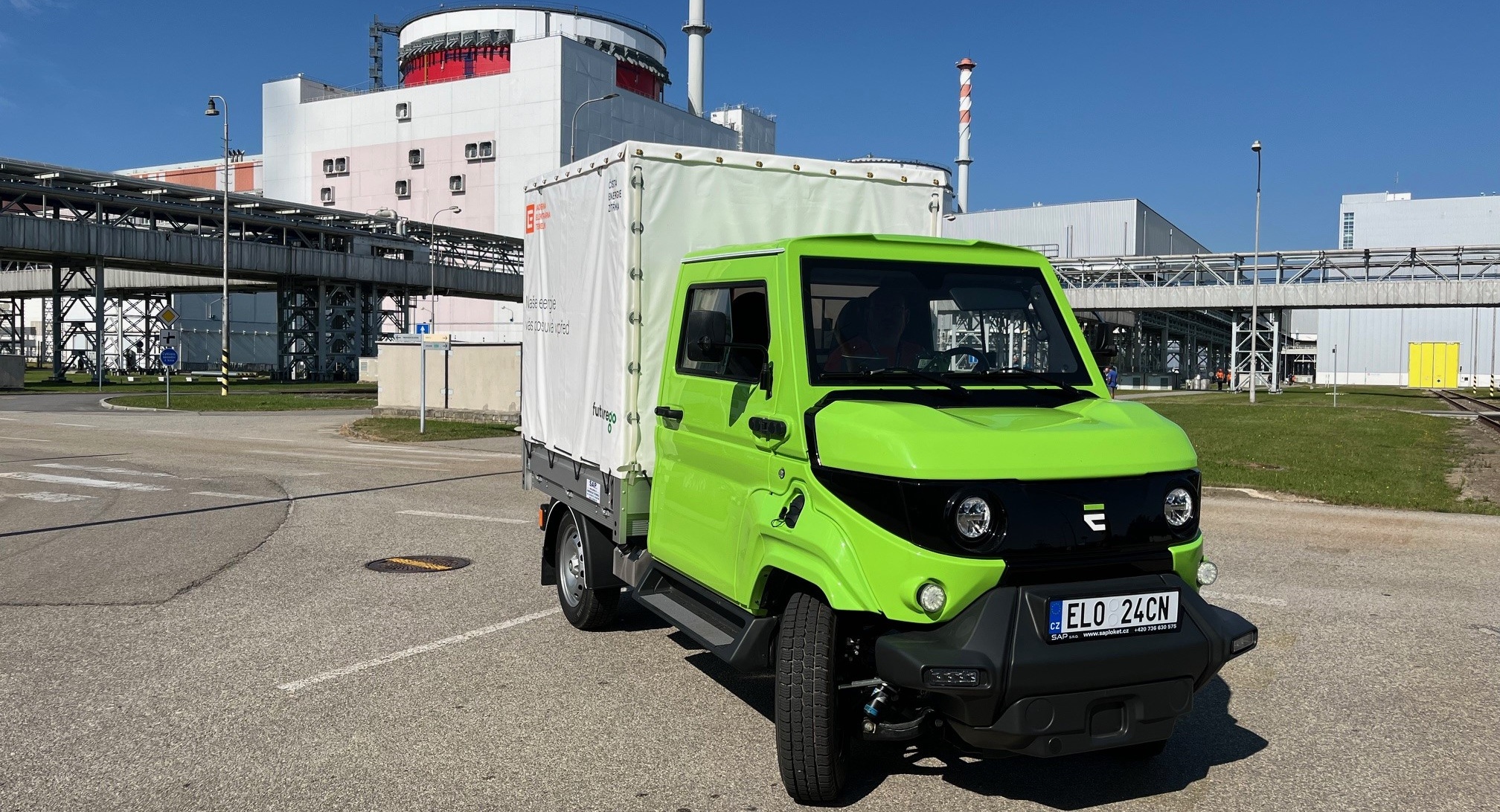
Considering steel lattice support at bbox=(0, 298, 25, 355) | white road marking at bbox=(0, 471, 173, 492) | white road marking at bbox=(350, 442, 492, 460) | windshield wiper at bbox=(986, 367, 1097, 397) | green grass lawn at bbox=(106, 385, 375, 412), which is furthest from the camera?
steel lattice support at bbox=(0, 298, 25, 355)

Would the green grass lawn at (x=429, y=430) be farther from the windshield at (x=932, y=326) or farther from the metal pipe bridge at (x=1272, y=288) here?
the metal pipe bridge at (x=1272, y=288)

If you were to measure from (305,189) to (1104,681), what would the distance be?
294 ft

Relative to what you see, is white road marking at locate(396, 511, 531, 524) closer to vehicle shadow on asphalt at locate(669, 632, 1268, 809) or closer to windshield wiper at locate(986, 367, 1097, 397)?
vehicle shadow on asphalt at locate(669, 632, 1268, 809)

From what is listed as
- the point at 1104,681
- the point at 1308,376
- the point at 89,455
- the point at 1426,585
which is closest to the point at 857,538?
the point at 1104,681

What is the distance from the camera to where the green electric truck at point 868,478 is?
4.04 meters

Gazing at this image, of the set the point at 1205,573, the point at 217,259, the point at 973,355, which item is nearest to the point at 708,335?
the point at 973,355

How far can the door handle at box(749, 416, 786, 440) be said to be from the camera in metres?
4.68

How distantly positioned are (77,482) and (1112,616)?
1577 cm

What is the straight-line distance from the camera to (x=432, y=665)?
6539 millimetres

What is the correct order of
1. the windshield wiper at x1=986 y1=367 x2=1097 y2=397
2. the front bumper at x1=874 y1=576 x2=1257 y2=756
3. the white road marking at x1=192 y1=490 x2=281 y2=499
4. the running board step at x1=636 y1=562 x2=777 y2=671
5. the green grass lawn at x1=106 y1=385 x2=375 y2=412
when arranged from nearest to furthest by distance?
the front bumper at x1=874 y1=576 x2=1257 y2=756 → the running board step at x1=636 y1=562 x2=777 y2=671 → the windshield wiper at x1=986 y1=367 x2=1097 y2=397 → the white road marking at x1=192 y1=490 x2=281 y2=499 → the green grass lawn at x1=106 y1=385 x2=375 y2=412

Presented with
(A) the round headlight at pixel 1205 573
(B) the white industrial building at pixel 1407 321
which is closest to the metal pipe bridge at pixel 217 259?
(A) the round headlight at pixel 1205 573

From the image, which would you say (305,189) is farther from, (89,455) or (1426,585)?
(1426,585)

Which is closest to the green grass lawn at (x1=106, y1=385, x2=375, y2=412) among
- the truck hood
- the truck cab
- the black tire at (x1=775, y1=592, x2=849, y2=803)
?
the truck cab

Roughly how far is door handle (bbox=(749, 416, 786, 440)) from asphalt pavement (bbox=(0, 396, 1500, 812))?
146cm
